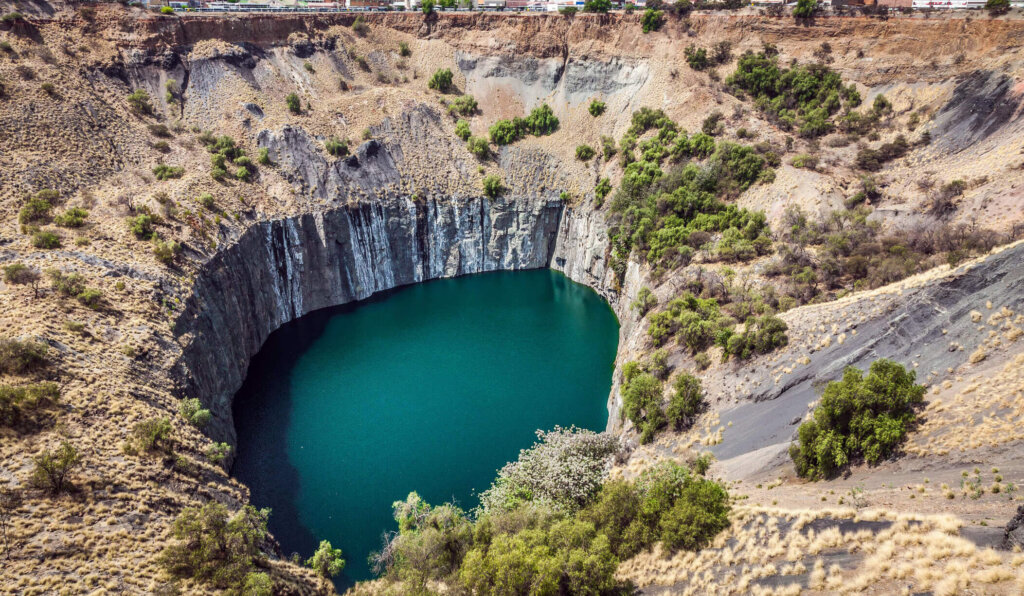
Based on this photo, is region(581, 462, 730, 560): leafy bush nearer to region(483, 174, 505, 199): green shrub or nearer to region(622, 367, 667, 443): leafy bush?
region(622, 367, 667, 443): leafy bush

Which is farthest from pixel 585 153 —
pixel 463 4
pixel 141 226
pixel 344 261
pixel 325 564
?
pixel 325 564

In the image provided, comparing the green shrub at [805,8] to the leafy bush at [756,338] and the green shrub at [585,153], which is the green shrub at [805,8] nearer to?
the green shrub at [585,153]

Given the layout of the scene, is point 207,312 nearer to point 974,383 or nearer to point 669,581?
point 669,581

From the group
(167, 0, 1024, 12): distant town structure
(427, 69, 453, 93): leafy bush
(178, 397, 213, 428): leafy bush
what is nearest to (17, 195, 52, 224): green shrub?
(178, 397, 213, 428): leafy bush

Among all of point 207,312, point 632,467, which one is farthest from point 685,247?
point 207,312

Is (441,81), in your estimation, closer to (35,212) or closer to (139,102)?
(139,102)

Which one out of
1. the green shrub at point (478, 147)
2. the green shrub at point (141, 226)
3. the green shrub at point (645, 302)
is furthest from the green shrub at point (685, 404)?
the green shrub at point (478, 147)
